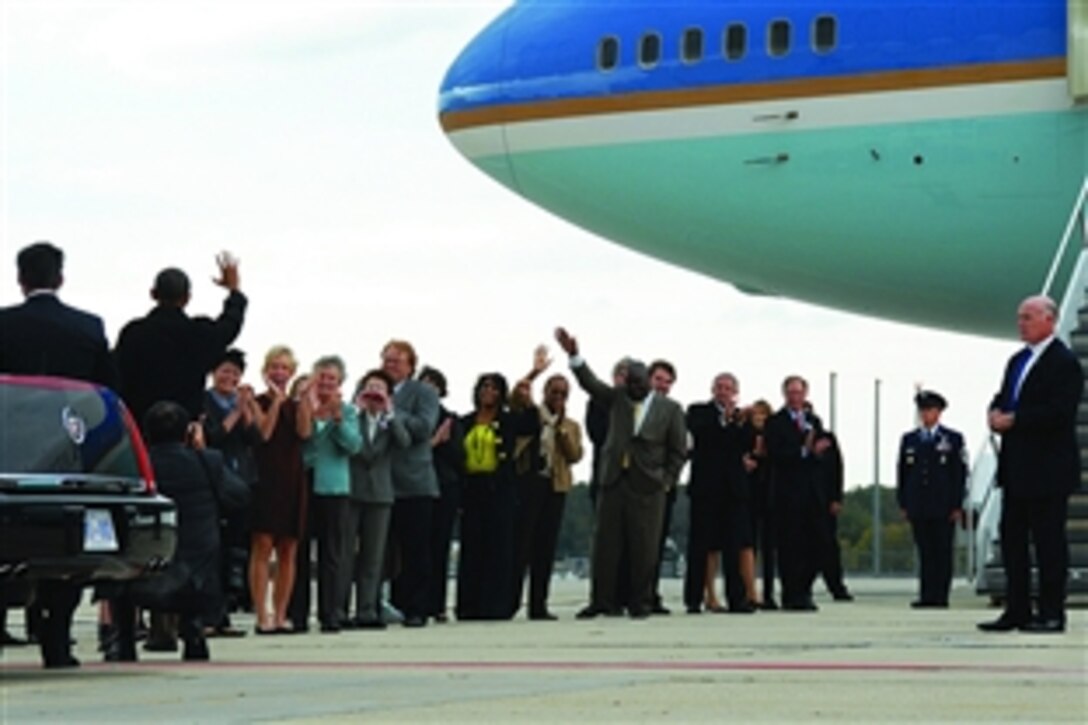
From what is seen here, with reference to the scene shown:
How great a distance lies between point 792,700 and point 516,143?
15.8 meters

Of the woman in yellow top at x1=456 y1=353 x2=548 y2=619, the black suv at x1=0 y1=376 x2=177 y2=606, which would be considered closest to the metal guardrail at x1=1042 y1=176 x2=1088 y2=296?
the woman in yellow top at x1=456 y1=353 x2=548 y2=619

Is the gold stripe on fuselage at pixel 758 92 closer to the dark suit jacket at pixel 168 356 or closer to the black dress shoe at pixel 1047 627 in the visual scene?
the black dress shoe at pixel 1047 627

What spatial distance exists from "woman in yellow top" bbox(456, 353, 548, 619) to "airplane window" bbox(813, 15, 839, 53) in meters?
6.04

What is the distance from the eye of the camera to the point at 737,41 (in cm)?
2291

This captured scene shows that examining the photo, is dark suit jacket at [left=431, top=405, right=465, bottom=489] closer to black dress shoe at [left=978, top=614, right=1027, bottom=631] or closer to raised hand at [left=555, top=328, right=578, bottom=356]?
raised hand at [left=555, top=328, right=578, bottom=356]

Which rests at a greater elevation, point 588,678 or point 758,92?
point 758,92

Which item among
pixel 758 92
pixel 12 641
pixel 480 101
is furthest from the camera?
pixel 480 101

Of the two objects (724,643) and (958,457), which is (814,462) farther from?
(724,643)

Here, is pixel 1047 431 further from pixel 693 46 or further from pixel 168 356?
pixel 693 46

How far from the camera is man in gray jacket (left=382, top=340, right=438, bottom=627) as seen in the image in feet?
53.2

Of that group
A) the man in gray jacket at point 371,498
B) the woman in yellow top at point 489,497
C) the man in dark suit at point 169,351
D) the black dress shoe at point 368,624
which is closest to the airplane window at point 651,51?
the woman in yellow top at point 489,497

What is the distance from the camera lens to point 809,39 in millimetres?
22562

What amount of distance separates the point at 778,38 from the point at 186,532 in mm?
12262

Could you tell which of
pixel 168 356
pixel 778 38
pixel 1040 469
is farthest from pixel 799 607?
pixel 168 356
